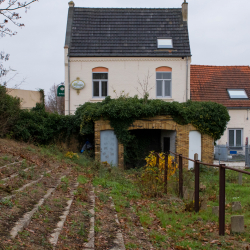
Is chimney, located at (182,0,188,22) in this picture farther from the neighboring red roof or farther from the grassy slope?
Answer: the grassy slope

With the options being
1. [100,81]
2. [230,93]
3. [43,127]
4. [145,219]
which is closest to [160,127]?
[100,81]

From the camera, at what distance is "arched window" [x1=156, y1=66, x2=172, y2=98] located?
18.5 m

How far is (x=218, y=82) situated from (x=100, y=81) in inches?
349

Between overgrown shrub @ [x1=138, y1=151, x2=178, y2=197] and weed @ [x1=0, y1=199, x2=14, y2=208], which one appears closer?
weed @ [x1=0, y1=199, x2=14, y2=208]

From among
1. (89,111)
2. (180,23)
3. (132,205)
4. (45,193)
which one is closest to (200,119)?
(89,111)

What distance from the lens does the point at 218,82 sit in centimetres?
2112

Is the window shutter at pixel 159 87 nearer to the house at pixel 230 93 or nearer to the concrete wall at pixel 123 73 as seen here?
the concrete wall at pixel 123 73

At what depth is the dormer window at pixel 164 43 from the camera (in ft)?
60.7

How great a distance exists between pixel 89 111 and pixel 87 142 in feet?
8.65

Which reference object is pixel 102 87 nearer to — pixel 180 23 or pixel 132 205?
pixel 180 23

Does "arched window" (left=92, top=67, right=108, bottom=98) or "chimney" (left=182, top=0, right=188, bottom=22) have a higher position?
"chimney" (left=182, top=0, right=188, bottom=22)

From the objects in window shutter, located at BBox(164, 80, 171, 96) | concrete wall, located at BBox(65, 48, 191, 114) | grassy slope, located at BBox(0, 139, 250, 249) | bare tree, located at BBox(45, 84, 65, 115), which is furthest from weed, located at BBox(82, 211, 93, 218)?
bare tree, located at BBox(45, 84, 65, 115)

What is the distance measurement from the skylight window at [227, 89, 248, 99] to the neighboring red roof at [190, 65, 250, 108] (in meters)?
0.23

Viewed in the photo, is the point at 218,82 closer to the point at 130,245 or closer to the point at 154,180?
the point at 154,180
